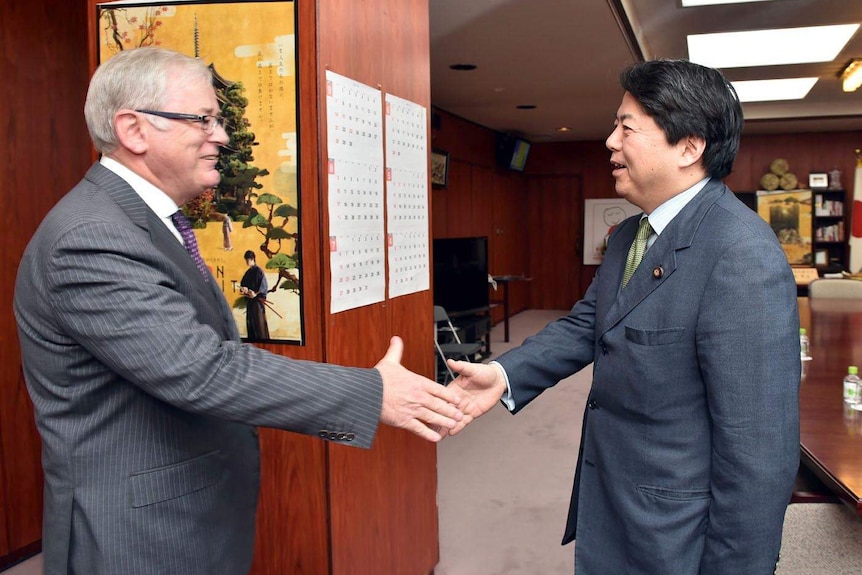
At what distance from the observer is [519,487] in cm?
409

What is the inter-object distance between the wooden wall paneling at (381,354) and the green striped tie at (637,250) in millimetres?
882

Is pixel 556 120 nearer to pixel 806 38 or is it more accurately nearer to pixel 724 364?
pixel 806 38

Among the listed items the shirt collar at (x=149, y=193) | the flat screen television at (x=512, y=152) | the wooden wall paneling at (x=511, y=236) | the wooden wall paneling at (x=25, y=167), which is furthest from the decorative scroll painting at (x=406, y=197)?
the flat screen television at (x=512, y=152)

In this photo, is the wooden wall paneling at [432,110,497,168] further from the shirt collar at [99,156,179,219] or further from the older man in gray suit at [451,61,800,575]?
the shirt collar at [99,156,179,219]

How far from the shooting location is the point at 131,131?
138 cm

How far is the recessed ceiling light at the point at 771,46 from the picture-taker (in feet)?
18.8

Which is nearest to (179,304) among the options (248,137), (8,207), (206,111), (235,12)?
(206,111)

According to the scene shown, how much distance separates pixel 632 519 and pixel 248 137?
1.45m

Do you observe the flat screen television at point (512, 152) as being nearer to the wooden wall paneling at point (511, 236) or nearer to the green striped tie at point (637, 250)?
the wooden wall paneling at point (511, 236)

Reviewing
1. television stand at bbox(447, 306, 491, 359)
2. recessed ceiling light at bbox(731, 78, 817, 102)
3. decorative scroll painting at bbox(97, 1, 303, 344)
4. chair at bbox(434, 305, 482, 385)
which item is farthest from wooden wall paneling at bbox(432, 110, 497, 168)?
decorative scroll painting at bbox(97, 1, 303, 344)

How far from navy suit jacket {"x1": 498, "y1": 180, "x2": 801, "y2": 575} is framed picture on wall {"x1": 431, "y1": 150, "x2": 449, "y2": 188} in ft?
21.5

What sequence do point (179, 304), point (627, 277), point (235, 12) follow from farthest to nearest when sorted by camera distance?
point (235, 12) < point (627, 277) < point (179, 304)

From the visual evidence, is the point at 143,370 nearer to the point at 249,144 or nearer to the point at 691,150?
the point at 249,144

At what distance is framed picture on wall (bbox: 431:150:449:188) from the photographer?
26.8ft
